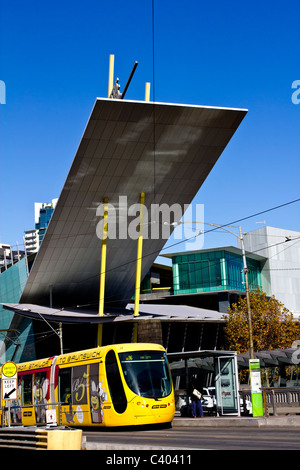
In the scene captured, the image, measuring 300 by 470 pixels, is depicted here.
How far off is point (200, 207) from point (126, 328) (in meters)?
16.8

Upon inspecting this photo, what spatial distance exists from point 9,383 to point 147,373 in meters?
6.66

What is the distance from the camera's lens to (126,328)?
59188 mm

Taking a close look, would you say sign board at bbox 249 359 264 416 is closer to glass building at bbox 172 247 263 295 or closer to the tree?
the tree

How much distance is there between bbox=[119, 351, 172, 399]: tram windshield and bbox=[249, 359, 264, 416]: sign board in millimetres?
3552

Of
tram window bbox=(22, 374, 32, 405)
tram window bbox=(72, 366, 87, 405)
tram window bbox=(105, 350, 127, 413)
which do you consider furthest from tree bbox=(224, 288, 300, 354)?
tram window bbox=(105, 350, 127, 413)

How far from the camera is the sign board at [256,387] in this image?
959 inches

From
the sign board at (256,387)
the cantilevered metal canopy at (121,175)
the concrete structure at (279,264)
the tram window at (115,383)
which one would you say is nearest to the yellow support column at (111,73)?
the cantilevered metal canopy at (121,175)

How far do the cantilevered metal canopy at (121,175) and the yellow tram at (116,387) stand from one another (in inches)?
650

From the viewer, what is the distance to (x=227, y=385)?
26.4 metres

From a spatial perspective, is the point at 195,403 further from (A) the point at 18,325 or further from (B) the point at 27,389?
(A) the point at 18,325

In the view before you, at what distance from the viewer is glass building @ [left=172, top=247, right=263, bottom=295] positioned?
79.8 m

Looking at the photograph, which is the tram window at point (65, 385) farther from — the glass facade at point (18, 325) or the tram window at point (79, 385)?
the glass facade at point (18, 325)
